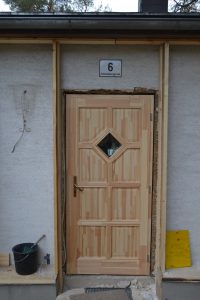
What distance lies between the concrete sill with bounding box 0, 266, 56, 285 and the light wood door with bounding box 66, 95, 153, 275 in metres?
0.40

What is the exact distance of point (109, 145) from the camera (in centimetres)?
455

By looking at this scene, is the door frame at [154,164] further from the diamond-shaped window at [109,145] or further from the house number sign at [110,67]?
the diamond-shaped window at [109,145]

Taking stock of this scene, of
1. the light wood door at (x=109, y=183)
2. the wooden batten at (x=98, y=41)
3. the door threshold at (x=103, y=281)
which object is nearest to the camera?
the wooden batten at (x=98, y=41)

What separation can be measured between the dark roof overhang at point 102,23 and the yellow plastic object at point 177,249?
2.44 meters

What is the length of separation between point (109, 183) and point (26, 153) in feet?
3.66

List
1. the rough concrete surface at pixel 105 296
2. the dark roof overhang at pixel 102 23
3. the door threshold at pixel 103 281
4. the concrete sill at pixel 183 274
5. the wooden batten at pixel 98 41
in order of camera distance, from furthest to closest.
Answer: the door threshold at pixel 103 281
the rough concrete surface at pixel 105 296
the concrete sill at pixel 183 274
the wooden batten at pixel 98 41
the dark roof overhang at pixel 102 23

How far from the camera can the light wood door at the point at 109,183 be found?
4.45m

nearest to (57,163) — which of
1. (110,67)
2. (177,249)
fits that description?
(110,67)

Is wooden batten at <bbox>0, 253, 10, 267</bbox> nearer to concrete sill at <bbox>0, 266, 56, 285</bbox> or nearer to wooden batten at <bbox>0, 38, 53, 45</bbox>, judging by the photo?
concrete sill at <bbox>0, 266, 56, 285</bbox>

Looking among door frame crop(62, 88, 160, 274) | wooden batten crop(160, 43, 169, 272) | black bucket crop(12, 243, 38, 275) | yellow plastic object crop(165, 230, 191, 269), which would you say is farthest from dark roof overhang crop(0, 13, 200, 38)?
black bucket crop(12, 243, 38, 275)

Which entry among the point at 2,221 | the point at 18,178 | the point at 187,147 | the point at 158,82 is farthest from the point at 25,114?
the point at 187,147

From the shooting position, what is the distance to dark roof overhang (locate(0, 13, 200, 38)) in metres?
3.74

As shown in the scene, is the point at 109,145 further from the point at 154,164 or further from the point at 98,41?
the point at 98,41

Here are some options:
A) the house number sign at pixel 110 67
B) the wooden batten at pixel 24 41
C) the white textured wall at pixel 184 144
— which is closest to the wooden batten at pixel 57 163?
the wooden batten at pixel 24 41
